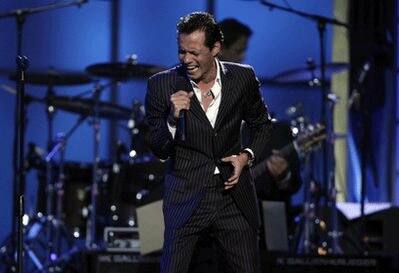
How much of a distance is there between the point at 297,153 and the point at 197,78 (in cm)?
305

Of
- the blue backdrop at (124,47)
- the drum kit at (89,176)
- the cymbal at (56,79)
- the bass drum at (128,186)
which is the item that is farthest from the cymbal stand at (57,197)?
the blue backdrop at (124,47)

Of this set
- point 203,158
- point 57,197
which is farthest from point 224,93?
point 57,197

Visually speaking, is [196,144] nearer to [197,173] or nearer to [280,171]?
[197,173]

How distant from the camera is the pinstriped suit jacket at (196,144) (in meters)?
4.71

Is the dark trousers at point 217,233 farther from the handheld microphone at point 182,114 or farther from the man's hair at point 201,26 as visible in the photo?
the man's hair at point 201,26

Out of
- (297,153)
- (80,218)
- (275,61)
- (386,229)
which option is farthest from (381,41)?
(80,218)

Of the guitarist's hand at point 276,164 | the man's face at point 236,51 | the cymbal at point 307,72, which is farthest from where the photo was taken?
the cymbal at point 307,72

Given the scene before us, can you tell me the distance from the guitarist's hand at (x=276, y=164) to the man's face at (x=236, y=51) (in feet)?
3.07

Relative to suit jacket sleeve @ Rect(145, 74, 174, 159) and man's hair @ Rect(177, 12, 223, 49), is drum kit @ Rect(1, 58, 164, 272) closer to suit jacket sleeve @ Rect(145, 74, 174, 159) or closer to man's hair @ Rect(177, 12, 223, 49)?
suit jacket sleeve @ Rect(145, 74, 174, 159)

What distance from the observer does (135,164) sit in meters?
9.10

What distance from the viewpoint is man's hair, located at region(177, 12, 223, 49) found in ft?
15.5

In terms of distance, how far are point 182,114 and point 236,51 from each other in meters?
3.41

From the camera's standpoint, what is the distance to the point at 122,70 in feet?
29.9

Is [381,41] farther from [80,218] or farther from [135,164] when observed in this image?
[80,218]
